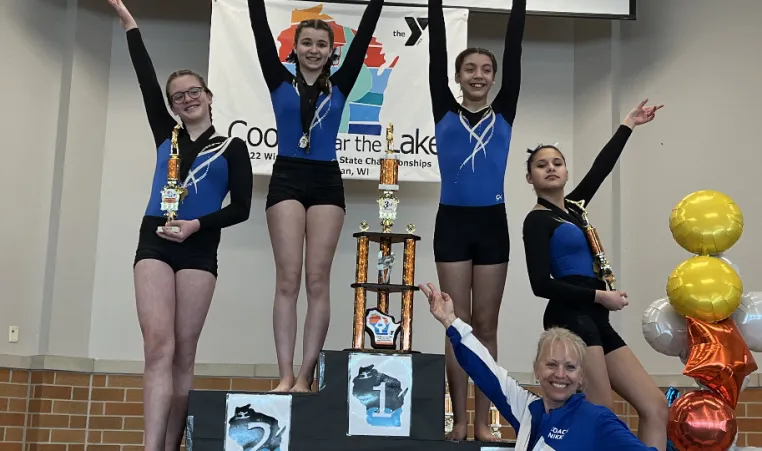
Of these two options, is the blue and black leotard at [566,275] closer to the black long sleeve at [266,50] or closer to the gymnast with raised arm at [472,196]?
the gymnast with raised arm at [472,196]

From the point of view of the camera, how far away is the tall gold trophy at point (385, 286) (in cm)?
358

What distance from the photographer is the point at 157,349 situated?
329 cm

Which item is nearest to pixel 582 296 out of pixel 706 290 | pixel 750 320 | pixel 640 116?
pixel 706 290

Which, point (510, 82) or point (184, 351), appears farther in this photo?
point (510, 82)

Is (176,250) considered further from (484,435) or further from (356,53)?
(484,435)

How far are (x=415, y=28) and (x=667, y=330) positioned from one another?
258cm

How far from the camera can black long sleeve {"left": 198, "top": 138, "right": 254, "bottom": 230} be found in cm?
345

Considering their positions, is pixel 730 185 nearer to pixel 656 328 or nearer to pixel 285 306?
pixel 656 328

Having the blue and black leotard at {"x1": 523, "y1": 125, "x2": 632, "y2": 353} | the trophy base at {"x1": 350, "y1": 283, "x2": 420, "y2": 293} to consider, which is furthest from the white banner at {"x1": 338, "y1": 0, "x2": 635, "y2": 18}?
the trophy base at {"x1": 350, "y1": 283, "x2": 420, "y2": 293}

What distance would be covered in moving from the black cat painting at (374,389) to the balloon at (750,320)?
1.62m

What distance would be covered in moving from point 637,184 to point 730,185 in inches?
22.3

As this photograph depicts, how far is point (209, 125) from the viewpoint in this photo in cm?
367

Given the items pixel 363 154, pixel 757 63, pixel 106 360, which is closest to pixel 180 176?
pixel 363 154

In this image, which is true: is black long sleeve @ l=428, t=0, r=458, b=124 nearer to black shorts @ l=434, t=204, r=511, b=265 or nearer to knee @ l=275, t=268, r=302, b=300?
black shorts @ l=434, t=204, r=511, b=265
